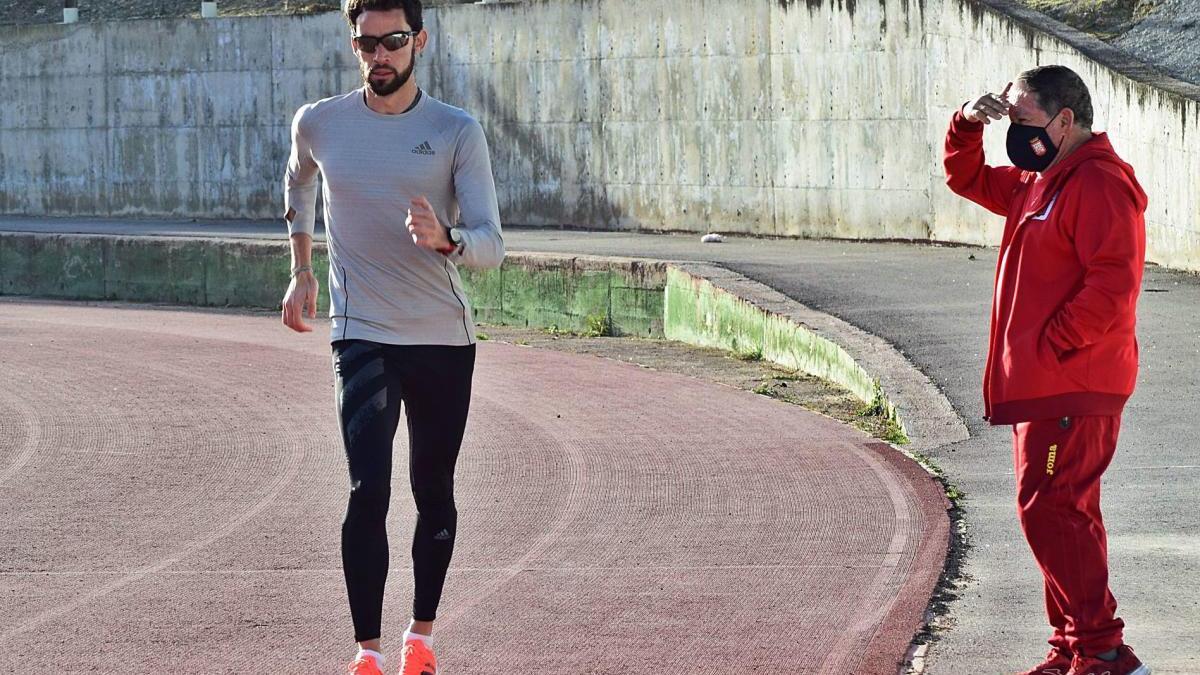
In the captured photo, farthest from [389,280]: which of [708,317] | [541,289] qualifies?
[541,289]

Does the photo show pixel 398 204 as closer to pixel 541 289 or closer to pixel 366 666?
pixel 366 666

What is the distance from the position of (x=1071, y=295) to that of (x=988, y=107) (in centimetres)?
61

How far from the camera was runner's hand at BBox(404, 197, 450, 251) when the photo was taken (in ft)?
16.5

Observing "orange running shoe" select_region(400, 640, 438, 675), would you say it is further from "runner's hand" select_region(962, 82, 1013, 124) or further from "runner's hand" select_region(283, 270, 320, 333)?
"runner's hand" select_region(962, 82, 1013, 124)

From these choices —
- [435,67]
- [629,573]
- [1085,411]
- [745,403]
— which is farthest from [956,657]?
[435,67]

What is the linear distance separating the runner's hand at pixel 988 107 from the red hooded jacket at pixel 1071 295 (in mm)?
216

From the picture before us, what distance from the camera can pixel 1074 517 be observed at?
16.5 ft

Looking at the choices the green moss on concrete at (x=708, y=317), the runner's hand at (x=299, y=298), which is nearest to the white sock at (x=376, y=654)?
the runner's hand at (x=299, y=298)

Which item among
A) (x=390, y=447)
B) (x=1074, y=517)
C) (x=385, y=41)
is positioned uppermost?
(x=385, y=41)

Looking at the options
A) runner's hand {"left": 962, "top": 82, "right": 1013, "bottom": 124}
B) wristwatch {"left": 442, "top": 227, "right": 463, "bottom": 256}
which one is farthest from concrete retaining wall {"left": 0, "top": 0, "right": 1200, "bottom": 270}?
wristwatch {"left": 442, "top": 227, "right": 463, "bottom": 256}

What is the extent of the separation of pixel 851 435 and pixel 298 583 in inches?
168

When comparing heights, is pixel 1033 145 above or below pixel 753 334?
above

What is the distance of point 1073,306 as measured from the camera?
4941 millimetres

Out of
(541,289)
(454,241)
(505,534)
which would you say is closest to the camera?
(454,241)
